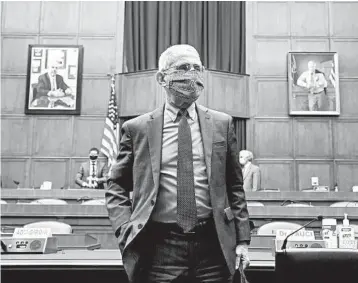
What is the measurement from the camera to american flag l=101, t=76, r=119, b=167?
8.98 meters

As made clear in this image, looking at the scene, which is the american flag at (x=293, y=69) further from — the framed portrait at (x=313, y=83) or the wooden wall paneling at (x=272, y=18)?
the wooden wall paneling at (x=272, y=18)

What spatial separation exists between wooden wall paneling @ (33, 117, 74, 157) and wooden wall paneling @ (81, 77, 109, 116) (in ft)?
1.43

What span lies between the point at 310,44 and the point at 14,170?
643 cm

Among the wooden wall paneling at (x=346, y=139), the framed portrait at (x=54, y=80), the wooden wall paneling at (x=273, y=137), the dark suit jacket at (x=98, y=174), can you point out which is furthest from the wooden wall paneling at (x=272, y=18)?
the dark suit jacket at (x=98, y=174)

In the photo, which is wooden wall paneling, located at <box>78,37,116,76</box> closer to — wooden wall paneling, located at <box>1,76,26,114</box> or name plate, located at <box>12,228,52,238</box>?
wooden wall paneling, located at <box>1,76,26,114</box>

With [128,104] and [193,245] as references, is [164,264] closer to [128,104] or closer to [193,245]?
[193,245]

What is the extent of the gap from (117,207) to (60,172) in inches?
322

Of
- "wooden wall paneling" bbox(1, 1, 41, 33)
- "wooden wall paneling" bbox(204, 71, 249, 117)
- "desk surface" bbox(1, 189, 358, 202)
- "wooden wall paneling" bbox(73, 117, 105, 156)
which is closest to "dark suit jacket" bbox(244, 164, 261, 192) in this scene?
"desk surface" bbox(1, 189, 358, 202)

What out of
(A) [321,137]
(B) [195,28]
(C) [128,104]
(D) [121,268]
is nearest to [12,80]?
(C) [128,104]

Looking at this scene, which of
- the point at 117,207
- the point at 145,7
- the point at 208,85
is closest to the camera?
the point at 117,207

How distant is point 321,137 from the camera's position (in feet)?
32.4

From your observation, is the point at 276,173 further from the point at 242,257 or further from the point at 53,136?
the point at 242,257

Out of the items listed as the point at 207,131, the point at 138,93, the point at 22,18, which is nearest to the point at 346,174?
the point at 138,93

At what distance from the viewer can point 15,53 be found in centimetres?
1015
